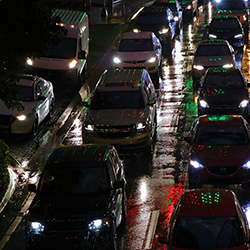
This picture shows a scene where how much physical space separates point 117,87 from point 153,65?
24.6ft

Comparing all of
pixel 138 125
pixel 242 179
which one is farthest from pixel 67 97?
pixel 242 179

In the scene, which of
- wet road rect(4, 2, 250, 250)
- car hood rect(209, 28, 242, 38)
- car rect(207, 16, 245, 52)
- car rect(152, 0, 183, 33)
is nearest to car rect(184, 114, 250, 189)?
wet road rect(4, 2, 250, 250)

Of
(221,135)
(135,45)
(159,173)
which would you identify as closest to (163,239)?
(221,135)

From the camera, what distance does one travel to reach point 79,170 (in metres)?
10.8

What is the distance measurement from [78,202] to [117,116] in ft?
18.2

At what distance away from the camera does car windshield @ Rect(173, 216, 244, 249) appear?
28.6 ft

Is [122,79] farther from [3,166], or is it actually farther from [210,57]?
[210,57]

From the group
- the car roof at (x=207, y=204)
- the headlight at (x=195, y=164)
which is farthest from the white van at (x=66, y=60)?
the car roof at (x=207, y=204)

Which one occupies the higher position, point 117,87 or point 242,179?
point 117,87

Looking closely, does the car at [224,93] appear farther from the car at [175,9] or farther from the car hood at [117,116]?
the car at [175,9]

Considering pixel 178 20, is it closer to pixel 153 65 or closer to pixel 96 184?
pixel 153 65

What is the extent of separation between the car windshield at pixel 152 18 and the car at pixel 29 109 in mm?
12553

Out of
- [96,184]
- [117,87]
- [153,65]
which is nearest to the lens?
[96,184]

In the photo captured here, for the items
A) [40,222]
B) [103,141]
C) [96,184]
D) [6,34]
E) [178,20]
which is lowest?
[40,222]
